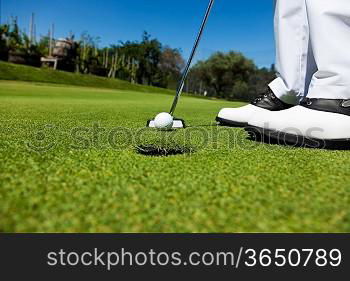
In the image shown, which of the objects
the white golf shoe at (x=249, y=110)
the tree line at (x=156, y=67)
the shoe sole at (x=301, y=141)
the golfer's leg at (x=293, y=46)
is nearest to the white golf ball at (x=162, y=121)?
the shoe sole at (x=301, y=141)

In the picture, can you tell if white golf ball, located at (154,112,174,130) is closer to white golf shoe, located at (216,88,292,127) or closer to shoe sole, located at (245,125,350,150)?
shoe sole, located at (245,125,350,150)

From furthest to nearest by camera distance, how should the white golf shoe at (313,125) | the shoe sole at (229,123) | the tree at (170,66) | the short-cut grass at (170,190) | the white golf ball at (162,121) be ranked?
the tree at (170,66)
the shoe sole at (229,123)
the white golf ball at (162,121)
the white golf shoe at (313,125)
the short-cut grass at (170,190)

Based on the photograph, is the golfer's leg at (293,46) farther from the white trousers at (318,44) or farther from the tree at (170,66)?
the tree at (170,66)

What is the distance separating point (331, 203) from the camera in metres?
0.80

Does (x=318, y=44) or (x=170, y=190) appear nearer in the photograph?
(x=170, y=190)

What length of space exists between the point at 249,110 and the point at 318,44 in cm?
95

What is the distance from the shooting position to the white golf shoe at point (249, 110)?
8.23 feet

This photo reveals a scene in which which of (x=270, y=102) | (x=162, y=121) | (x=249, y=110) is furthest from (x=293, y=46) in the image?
(x=162, y=121)

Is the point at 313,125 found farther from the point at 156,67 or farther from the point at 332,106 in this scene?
the point at 156,67

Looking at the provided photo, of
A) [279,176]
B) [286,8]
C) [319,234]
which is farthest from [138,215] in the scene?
[286,8]

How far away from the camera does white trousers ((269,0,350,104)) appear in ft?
5.57

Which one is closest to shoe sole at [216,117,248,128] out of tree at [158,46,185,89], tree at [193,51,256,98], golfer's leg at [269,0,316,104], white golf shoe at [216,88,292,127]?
white golf shoe at [216,88,292,127]

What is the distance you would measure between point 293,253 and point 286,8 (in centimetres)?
193

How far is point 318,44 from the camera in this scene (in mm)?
1782
